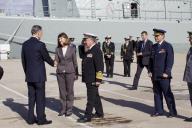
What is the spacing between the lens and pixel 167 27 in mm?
33500

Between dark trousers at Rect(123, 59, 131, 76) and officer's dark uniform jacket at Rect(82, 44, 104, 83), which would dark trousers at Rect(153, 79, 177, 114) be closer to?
officer's dark uniform jacket at Rect(82, 44, 104, 83)

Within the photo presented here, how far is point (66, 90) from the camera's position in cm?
1089

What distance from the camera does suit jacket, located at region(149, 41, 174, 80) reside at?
10.3 meters

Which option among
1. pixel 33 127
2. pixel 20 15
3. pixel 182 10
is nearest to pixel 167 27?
pixel 182 10

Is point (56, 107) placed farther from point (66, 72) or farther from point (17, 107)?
point (66, 72)

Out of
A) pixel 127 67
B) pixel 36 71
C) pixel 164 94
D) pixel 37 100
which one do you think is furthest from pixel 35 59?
pixel 127 67

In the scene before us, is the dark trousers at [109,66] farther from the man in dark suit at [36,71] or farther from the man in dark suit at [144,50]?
the man in dark suit at [36,71]

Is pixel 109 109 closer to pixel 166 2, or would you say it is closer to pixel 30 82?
pixel 30 82

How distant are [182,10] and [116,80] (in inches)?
640

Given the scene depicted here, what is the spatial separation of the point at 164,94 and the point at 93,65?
5.55ft

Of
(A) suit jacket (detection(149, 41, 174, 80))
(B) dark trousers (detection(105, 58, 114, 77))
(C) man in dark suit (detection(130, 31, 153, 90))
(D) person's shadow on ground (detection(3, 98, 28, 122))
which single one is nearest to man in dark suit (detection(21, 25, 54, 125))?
(D) person's shadow on ground (detection(3, 98, 28, 122))

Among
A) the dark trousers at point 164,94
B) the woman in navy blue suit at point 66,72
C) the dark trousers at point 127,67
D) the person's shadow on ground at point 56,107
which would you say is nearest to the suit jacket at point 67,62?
the woman in navy blue suit at point 66,72

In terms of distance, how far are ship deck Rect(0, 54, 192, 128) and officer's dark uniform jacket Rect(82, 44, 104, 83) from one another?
89 cm

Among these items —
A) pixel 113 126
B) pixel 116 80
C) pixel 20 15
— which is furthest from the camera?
pixel 20 15
